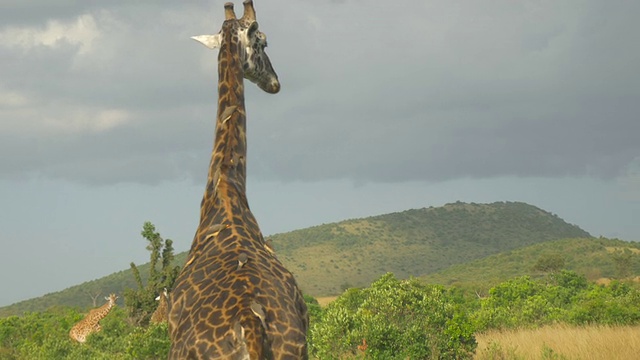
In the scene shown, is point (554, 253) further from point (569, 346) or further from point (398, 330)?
point (398, 330)

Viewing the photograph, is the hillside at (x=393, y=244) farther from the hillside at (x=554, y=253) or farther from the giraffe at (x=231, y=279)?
the giraffe at (x=231, y=279)

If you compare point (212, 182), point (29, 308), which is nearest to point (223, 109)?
point (212, 182)

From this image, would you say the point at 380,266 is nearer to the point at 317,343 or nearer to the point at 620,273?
the point at 620,273

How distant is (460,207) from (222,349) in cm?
16730

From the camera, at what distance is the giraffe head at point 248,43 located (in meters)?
10.5

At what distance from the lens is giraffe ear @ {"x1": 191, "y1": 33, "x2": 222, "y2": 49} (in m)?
10.7

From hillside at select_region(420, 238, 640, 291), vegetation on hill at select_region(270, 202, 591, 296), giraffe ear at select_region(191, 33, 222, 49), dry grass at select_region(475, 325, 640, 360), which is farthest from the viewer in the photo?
vegetation on hill at select_region(270, 202, 591, 296)

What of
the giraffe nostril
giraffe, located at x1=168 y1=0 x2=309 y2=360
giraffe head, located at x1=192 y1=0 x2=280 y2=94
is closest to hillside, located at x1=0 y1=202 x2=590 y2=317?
the giraffe nostril

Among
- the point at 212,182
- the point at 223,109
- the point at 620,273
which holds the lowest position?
the point at 620,273

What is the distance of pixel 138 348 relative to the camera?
Result: 1634cm

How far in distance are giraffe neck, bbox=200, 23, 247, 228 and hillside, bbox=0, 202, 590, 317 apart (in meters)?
88.7

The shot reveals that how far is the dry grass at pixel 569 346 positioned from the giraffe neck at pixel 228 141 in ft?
29.5

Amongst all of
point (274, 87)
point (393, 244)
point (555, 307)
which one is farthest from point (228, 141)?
point (393, 244)

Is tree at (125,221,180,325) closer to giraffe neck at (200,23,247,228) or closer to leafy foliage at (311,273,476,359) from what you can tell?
leafy foliage at (311,273,476,359)
